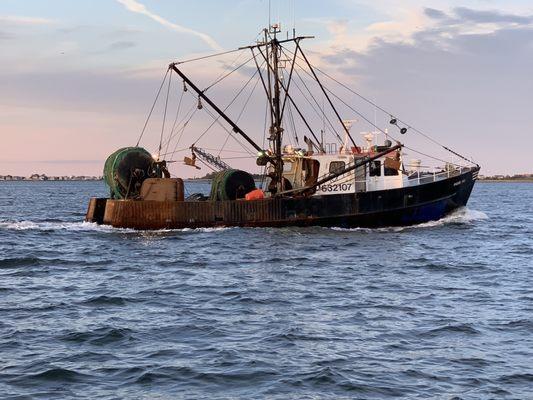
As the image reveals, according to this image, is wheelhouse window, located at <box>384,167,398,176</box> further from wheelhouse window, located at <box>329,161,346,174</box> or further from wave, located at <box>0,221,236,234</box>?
wave, located at <box>0,221,236,234</box>

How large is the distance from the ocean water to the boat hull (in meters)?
7.11

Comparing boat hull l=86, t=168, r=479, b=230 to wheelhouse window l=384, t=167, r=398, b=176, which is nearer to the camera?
boat hull l=86, t=168, r=479, b=230

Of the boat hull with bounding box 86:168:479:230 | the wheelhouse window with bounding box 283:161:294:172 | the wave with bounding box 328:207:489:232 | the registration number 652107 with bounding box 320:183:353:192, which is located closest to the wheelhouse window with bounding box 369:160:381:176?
the registration number 652107 with bounding box 320:183:353:192

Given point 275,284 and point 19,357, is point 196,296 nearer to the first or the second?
point 275,284

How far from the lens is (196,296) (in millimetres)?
19562

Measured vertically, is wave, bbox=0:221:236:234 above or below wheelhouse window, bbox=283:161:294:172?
below

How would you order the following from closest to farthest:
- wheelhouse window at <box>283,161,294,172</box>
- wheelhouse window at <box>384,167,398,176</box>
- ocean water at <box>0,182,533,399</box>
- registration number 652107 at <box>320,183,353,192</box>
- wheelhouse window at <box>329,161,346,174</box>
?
ocean water at <box>0,182,533,399</box> < registration number 652107 at <box>320,183,353,192</box> < wheelhouse window at <box>329,161,346,174</box> < wheelhouse window at <box>384,167,398,176</box> < wheelhouse window at <box>283,161,294,172</box>

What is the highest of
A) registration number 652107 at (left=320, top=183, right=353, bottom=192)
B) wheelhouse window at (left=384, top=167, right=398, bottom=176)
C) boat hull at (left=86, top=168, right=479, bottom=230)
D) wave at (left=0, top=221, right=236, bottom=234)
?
wheelhouse window at (left=384, top=167, right=398, bottom=176)

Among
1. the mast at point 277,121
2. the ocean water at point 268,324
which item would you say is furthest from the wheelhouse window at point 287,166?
the ocean water at point 268,324

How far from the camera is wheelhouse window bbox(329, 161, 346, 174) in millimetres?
38594

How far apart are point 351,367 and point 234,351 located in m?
2.24

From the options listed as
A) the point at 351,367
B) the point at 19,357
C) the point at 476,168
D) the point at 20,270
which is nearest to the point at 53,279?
the point at 20,270

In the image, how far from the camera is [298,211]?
124 ft

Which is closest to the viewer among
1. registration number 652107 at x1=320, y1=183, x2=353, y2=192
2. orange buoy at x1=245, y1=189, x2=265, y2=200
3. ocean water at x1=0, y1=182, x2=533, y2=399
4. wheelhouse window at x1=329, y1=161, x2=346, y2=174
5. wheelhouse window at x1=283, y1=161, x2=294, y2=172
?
ocean water at x1=0, y1=182, x2=533, y2=399
